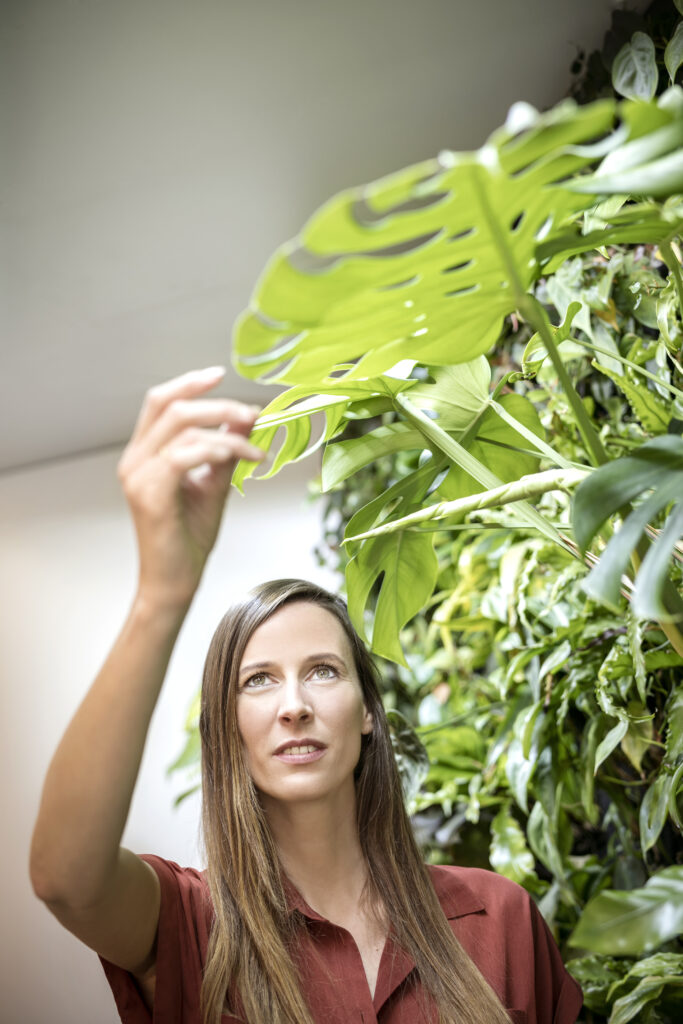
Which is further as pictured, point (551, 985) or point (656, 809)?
point (551, 985)

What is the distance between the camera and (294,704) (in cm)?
118

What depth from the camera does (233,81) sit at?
73.5 inches

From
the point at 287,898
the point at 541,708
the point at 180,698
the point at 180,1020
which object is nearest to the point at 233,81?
the point at 541,708

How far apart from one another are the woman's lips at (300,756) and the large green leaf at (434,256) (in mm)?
623

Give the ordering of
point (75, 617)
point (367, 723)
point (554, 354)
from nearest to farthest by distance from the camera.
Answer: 1. point (554, 354)
2. point (367, 723)
3. point (75, 617)

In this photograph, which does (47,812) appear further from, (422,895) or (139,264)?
(139,264)

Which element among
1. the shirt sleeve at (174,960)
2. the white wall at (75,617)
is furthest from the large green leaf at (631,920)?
the white wall at (75,617)

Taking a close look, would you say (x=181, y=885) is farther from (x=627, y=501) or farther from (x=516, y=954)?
(x=627, y=501)

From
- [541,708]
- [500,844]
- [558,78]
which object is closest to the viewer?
[541,708]

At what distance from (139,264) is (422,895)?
186cm

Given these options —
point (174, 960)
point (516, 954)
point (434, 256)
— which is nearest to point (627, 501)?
point (434, 256)

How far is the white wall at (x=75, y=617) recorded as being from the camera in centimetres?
363

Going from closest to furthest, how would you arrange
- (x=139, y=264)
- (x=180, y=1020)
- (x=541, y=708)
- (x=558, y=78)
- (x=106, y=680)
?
(x=106, y=680) → (x=180, y=1020) → (x=541, y=708) → (x=558, y=78) → (x=139, y=264)

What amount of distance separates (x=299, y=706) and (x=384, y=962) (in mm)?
344
